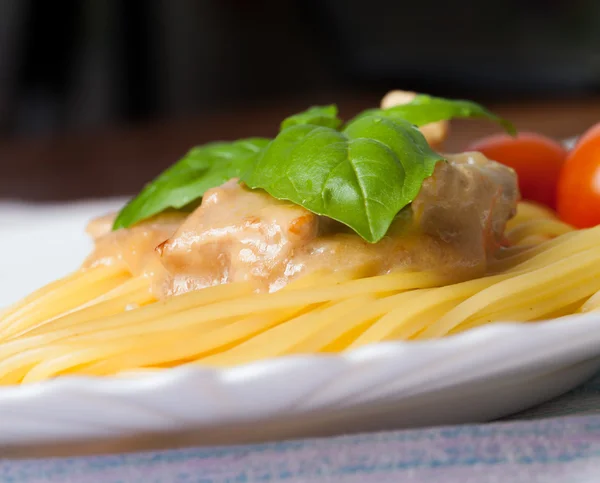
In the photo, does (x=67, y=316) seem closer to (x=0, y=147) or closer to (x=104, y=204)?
(x=104, y=204)

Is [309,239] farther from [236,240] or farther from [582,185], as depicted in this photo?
[582,185]

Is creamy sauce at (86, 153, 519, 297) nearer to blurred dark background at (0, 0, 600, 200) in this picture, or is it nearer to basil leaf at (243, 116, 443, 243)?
basil leaf at (243, 116, 443, 243)

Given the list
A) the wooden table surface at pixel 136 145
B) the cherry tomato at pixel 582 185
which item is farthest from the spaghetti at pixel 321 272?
the wooden table surface at pixel 136 145

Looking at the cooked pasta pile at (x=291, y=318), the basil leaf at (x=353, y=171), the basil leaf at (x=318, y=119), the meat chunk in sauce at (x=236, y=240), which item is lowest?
the cooked pasta pile at (x=291, y=318)

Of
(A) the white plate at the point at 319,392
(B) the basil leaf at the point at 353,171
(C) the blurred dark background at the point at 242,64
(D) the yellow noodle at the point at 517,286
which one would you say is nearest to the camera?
(A) the white plate at the point at 319,392

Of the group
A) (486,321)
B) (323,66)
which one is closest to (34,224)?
(486,321)

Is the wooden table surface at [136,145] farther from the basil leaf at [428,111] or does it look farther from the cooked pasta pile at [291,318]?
the cooked pasta pile at [291,318]
